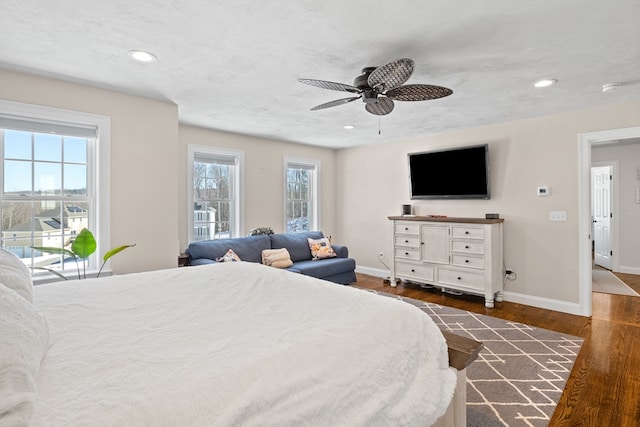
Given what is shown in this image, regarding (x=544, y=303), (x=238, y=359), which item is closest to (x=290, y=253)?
(x=544, y=303)

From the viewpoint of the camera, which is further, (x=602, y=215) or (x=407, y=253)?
(x=602, y=215)

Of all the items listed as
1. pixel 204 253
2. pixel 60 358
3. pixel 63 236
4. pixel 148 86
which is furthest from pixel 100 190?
pixel 60 358

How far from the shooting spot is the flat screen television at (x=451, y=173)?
4543 millimetres

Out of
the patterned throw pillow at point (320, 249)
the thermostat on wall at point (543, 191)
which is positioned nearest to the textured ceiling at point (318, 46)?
the thermostat on wall at point (543, 191)

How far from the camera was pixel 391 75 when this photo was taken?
2182mm

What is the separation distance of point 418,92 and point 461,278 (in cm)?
294

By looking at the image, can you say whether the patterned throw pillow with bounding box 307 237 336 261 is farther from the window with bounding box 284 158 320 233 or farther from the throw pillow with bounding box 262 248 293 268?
the window with bounding box 284 158 320 233

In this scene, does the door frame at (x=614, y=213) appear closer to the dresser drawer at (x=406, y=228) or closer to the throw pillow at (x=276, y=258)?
the dresser drawer at (x=406, y=228)

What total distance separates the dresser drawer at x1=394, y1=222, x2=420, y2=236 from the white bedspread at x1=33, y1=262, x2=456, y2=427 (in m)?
3.37

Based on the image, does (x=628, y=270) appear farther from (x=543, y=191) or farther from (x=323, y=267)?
(x=323, y=267)

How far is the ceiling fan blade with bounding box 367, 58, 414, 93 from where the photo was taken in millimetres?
2047

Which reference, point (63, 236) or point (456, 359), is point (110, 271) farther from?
point (456, 359)

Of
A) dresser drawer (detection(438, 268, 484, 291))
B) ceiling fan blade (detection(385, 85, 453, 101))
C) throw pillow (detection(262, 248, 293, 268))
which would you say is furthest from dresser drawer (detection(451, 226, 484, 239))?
ceiling fan blade (detection(385, 85, 453, 101))

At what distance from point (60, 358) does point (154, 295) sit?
716mm
